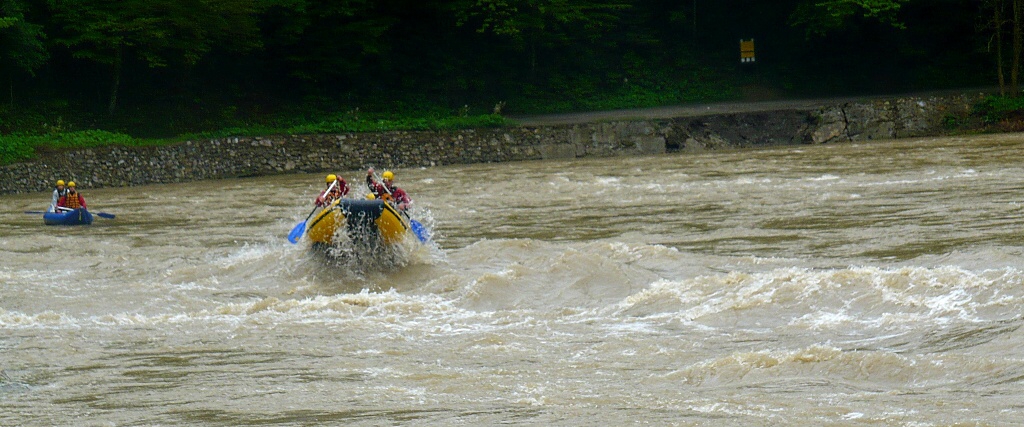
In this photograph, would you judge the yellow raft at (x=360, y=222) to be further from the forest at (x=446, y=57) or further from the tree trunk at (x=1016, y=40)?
the tree trunk at (x=1016, y=40)

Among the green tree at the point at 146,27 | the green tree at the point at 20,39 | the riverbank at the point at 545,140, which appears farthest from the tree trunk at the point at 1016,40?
the green tree at the point at 20,39

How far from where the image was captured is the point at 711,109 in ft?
120

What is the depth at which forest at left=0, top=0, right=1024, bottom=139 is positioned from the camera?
109 ft

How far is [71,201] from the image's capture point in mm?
22094

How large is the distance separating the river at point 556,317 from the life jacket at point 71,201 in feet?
2.91

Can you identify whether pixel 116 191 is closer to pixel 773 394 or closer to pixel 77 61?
pixel 77 61

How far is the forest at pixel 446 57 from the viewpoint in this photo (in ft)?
109

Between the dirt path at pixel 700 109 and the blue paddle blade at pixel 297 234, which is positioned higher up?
the dirt path at pixel 700 109

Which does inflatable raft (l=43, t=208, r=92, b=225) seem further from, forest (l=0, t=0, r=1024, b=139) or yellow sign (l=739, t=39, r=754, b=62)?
yellow sign (l=739, t=39, r=754, b=62)

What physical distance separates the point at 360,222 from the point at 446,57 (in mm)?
26241

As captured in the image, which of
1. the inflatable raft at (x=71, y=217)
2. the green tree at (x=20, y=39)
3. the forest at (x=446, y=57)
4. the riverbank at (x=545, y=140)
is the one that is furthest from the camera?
the forest at (x=446, y=57)

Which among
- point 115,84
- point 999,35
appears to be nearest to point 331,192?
point 115,84

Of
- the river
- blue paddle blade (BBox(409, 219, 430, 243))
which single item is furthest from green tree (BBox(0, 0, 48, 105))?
blue paddle blade (BBox(409, 219, 430, 243))

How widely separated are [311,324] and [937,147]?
22.0 m
